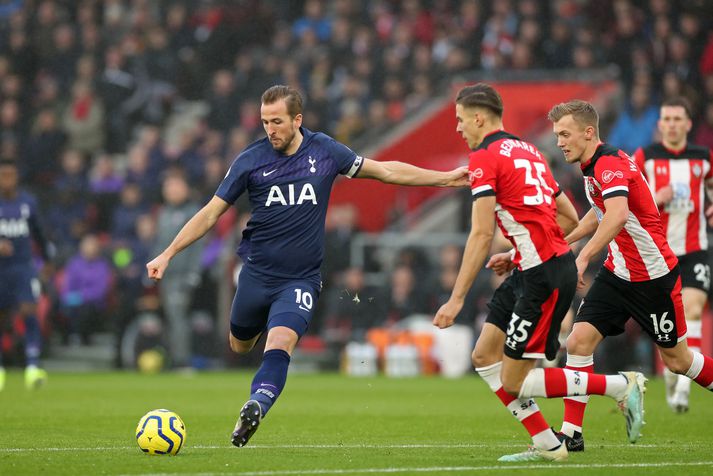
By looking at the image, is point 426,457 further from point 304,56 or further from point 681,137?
point 304,56

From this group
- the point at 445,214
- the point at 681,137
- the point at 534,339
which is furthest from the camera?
the point at 445,214

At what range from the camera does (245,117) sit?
2388 cm

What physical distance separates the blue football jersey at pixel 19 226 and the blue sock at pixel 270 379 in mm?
8628

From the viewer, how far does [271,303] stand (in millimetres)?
9039

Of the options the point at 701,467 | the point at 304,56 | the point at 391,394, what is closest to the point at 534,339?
the point at 701,467

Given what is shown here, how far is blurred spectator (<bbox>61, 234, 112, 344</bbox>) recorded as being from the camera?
70.4 feet

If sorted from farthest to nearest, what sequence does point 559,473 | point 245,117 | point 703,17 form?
point 245,117, point 703,17, point 559,473

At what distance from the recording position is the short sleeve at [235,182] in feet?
29.2

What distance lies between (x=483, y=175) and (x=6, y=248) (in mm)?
9998

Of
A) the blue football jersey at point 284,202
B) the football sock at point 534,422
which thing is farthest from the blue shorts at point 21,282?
the football sock at point 534,422

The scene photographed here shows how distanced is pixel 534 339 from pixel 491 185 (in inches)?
41.0

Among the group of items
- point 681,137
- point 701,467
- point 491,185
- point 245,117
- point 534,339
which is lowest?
point 701,467

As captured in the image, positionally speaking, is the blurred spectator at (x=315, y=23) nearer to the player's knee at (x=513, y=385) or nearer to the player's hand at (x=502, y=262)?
the player's hand at (x=502, y=262)

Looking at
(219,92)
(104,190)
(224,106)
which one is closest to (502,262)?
(104,190)
